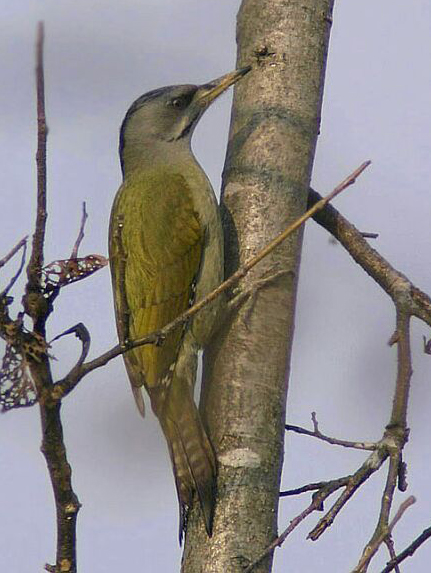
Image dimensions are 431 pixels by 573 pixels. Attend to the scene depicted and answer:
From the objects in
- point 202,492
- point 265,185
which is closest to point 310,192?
point 265,185

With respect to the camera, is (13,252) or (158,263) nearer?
(13,252)

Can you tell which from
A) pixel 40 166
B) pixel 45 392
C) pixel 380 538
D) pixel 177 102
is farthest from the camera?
pixel 177 102

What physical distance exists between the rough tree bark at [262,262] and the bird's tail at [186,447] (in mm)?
36

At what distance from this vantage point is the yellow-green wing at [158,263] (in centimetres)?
422

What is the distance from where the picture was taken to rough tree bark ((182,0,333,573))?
3.32 m

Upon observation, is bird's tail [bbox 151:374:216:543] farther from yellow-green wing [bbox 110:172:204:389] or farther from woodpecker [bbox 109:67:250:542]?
yellow-green wing [bbox 110:172:204:389]

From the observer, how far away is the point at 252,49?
4.21m

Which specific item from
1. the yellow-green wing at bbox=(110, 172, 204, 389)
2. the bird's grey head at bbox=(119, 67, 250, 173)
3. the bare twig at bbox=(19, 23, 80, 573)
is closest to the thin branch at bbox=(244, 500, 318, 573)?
the bare twig at bbox=(19, 23, 80, 573)

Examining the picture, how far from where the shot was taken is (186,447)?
372 cm

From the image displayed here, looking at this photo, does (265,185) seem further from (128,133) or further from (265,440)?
(128,133)

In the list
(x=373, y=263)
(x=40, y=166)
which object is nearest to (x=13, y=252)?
(x=40, y=166)

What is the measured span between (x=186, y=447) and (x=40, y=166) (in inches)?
64.3

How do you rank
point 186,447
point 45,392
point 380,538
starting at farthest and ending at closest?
point 186,447 → point 380,538 → point 45,392

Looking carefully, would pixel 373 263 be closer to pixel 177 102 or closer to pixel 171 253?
pixel 171 253
